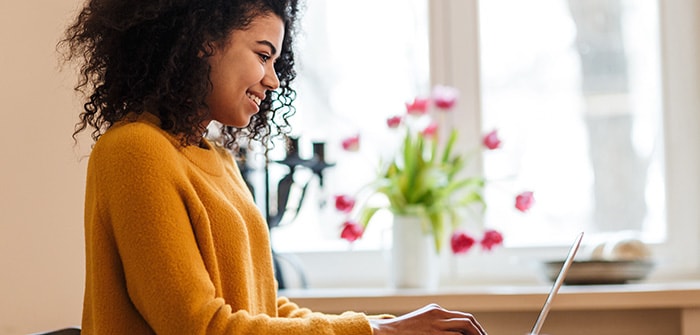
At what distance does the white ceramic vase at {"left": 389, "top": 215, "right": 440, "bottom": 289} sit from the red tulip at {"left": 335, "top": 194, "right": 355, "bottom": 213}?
11 cm

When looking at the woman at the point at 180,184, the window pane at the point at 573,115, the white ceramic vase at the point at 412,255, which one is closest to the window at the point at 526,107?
the window pane at the point at 573,115

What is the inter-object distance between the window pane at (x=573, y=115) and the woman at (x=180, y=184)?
3.83 feet

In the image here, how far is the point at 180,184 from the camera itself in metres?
1.26

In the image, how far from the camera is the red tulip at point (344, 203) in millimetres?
2344

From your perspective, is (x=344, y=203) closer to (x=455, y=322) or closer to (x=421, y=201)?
(x=421, y=201)

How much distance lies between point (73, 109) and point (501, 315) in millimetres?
1061

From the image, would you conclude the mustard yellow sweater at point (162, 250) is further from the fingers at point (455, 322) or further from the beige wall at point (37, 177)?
the beige wall at point (37, 177)

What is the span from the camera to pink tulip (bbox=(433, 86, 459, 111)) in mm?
2373

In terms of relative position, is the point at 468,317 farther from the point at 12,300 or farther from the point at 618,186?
the point at 618,186

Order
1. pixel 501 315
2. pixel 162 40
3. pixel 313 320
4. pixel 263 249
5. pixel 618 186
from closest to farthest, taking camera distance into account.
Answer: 1. pixel 313 320
2. pixel 162 40
3. pixel 263 249
4. pixel 501 315
5. pixel 618 186

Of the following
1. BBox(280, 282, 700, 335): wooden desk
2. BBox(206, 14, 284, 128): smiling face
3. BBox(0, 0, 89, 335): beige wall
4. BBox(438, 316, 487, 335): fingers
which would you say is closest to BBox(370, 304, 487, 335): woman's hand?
BBox(438, 316, 487, 335): fingers

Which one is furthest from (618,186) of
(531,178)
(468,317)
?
(468,317)

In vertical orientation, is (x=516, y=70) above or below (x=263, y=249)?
above

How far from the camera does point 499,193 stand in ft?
8.45
